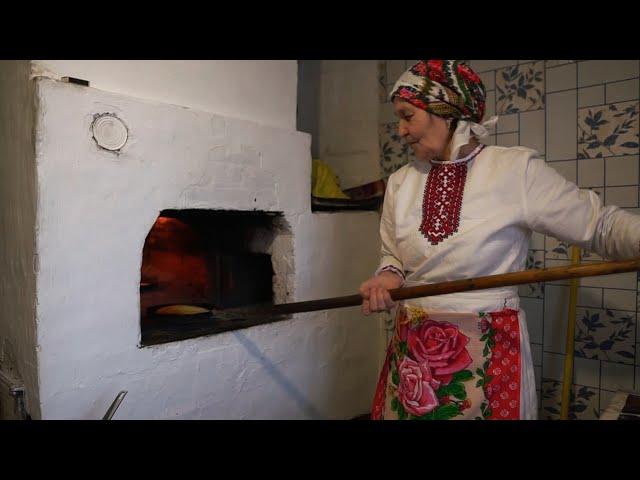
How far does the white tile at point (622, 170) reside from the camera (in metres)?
1.82

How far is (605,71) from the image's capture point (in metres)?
Result: 1.89

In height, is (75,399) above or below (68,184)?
below

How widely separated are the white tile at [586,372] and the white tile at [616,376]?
2cm

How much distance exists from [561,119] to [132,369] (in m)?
1.99

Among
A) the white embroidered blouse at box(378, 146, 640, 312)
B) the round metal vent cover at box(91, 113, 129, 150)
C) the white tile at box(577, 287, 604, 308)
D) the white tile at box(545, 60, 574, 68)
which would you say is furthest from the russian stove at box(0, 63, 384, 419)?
the white tile at box(545, 60, 574, 68)

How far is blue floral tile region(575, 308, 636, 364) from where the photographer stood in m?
1.84

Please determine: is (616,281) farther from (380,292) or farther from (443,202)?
(380,292)

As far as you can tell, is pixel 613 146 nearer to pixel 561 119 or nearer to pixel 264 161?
pixel 561 119

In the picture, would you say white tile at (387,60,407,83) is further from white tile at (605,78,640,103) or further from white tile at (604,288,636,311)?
white tile at (604,288,636,311)

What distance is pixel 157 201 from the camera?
1.58 metres

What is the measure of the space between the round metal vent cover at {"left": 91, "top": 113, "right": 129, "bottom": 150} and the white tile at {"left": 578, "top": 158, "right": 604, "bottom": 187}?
180cm

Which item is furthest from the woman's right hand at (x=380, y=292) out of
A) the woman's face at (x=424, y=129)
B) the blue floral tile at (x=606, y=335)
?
the blue floral tile at (x=606, y=335)

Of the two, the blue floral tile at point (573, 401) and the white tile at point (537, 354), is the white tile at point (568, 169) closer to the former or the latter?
the white tile at point (537, 354)
